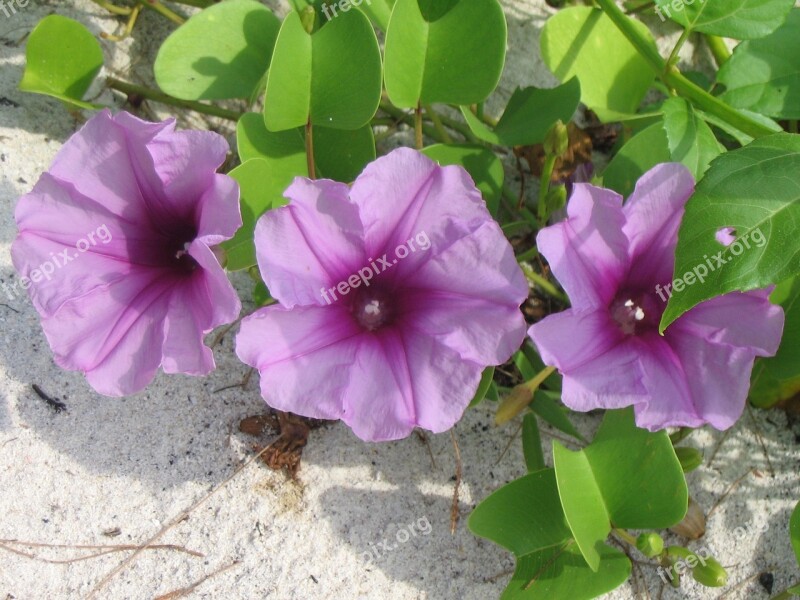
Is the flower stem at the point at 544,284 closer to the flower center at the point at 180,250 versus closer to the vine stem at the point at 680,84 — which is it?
the vine stem at the point at 680,84

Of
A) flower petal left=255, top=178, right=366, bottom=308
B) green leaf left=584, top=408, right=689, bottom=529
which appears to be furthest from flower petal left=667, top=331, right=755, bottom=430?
flower petal left=255, top=178, right=366, bottom=308

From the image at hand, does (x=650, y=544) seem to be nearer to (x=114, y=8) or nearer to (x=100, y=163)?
(x=100, y=163)

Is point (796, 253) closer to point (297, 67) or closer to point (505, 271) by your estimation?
point (505, 271)

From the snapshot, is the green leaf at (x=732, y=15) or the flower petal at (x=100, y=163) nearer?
the flower petal at (x=100, y=163)

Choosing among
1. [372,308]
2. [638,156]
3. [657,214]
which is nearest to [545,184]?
[638,156]

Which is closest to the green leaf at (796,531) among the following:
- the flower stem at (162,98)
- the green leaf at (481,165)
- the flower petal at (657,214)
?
the flower petal at (657,214)

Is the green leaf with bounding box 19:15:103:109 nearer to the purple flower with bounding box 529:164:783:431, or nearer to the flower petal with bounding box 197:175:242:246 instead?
the flower petal with bounding box 197:175:242:246
